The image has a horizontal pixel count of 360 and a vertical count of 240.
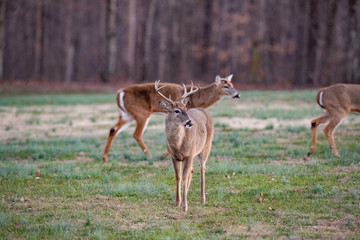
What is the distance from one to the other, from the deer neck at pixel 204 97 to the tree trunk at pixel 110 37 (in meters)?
18.6

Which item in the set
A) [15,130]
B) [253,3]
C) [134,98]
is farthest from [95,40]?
[134,98]

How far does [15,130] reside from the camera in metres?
14.6

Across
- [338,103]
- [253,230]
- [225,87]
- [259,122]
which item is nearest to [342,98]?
[338,103]

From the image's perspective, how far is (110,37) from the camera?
2903cm

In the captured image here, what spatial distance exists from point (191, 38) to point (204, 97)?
29422 millimetres

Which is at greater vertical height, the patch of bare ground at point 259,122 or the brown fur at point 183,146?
the brown fur at point 183,146

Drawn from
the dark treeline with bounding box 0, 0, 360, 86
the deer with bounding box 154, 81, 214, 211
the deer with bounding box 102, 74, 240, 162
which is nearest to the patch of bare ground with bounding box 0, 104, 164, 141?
the deer with bounding box 102, 74, 240, 162

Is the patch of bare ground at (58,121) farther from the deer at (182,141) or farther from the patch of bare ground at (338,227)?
Result: the patch of bare ground at (338,227)

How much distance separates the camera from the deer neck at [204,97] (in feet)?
36.6

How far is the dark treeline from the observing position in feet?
100

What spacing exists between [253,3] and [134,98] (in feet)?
87.5

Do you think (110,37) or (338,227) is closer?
(338,227)

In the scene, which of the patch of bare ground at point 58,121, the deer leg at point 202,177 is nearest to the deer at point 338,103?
the deer leg at point 202,177

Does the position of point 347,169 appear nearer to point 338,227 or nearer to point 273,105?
point 338,227
